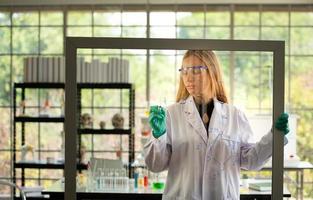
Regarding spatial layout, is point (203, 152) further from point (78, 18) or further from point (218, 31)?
point (78, 18)

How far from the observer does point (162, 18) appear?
5770mm

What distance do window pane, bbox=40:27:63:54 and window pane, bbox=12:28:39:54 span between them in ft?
0.25

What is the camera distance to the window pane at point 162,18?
5.76 m

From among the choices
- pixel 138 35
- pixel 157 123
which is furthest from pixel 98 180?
pixel 138 35

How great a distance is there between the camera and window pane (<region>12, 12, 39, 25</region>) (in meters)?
5.86

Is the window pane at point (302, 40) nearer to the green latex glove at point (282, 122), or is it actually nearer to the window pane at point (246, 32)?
the window pane at point (246, 32)

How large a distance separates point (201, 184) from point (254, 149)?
275 mm

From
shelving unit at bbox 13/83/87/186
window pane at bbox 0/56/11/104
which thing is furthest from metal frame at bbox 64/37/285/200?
window pane at bbox 0/56/11/104

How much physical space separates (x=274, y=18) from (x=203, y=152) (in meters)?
3.80

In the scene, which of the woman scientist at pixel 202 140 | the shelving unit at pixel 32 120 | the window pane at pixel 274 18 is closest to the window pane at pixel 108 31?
the shelving unit at pixel 32 120

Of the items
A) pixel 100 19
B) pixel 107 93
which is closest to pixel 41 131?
pixel 107 93

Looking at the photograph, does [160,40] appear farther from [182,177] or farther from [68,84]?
[182,177]

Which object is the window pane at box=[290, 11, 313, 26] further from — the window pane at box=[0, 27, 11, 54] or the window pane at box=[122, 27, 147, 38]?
the window pane at box=[0, 27, 11, 54]

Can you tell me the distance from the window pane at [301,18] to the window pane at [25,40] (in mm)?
2745
